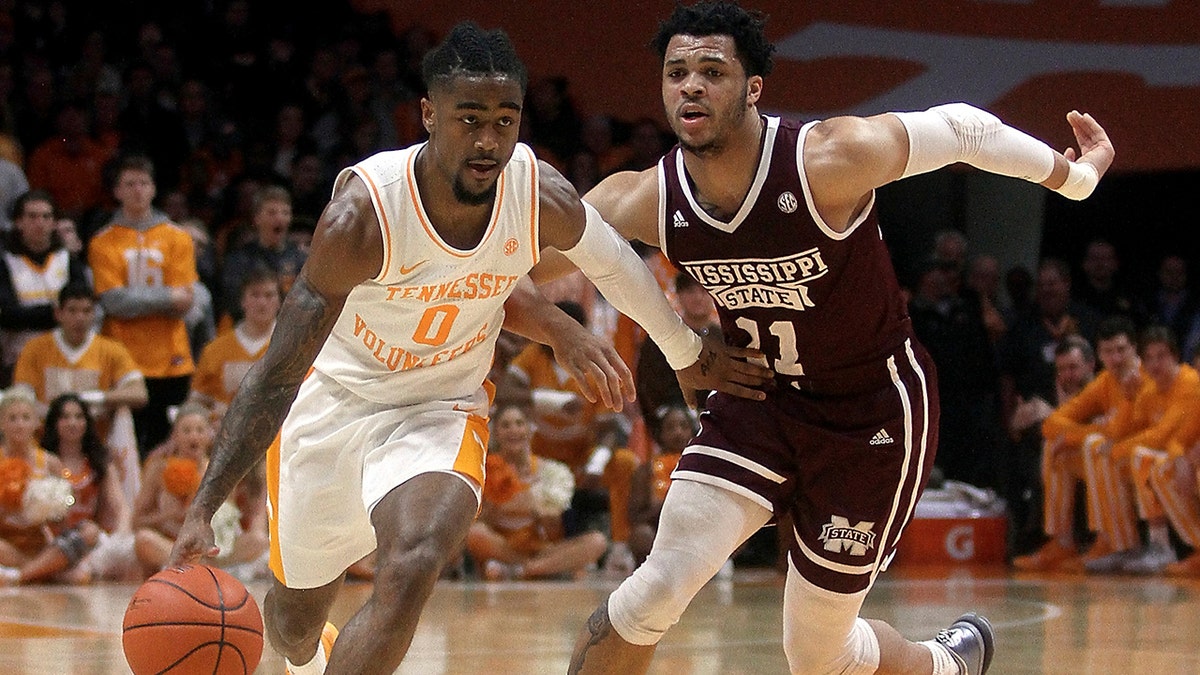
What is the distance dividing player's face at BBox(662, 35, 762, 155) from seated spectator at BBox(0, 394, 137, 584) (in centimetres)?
620

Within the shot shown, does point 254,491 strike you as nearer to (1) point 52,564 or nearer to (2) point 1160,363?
(1) point 52,564

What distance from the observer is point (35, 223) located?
997 centimetres

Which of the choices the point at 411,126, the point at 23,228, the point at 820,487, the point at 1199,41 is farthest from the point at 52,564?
the point at 1199,41

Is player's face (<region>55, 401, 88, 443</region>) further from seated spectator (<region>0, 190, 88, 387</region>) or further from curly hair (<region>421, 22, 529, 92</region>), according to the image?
curly hair (<region>421, 22, 529, 92</region>)

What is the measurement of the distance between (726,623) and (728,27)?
4035 millimetres

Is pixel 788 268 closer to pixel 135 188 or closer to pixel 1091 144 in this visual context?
pixel 1091 144

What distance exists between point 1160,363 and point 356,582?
5.40 metres

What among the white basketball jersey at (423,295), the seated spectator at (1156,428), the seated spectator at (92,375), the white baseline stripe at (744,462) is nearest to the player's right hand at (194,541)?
the white basketball jersey at (423,295)

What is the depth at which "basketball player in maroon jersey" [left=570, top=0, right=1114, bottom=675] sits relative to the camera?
462 cm

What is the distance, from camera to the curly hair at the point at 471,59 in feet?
14.2

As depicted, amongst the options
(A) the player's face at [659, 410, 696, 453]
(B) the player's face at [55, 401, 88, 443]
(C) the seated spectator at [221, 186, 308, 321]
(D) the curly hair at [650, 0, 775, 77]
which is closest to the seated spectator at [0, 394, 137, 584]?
(B) the player's face at [55, 401, 88, 443]

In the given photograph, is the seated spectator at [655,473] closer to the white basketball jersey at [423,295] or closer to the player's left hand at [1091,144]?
the player's left hand at [1091,144]

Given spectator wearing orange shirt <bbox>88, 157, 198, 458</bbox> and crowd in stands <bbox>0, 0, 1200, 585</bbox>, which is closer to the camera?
crowd in stands <bbox>0, 0, 1200, 585</bbox>

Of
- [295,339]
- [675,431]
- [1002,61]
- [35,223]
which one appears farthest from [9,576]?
[1002,61]
